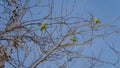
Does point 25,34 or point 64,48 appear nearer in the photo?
point 64,48

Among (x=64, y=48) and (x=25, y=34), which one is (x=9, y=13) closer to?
(x=25, y=34)

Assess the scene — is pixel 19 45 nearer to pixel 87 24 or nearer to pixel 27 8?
pixel 27 8

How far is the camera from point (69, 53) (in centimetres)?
462

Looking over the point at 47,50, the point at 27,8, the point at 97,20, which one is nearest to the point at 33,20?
the point at 27,8

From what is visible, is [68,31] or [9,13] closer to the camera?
[68,31]

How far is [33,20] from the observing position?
4996mm

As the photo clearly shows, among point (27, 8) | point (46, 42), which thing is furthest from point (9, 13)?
point (46, 42)

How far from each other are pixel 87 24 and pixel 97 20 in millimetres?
118

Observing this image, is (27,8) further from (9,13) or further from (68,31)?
(68,31)

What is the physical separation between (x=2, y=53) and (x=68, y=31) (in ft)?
2.52

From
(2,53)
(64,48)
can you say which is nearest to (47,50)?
(64,48)

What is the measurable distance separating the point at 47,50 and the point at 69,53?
0.81 feet

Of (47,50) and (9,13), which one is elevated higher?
(9,13)

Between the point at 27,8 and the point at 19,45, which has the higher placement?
the point at 27,8
